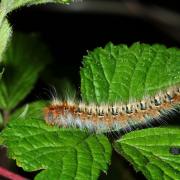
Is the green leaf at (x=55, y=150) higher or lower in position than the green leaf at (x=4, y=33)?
lower

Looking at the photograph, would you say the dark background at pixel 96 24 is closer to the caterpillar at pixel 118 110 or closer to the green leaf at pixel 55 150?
the caterpillar at pixel 118 110

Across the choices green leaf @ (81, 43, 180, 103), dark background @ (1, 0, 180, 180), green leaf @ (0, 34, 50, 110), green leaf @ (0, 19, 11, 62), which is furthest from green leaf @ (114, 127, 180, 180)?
dark background @ (1, 0, 180, 180)

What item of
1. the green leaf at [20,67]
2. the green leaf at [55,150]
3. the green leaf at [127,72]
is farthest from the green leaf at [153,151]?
the green leaf at [20,67]

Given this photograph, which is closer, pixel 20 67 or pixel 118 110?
pixel 118 110

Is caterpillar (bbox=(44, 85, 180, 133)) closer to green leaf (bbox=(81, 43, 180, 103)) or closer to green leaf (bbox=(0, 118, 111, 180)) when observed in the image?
green leaf (bbox=(81, 43, 180, 103))

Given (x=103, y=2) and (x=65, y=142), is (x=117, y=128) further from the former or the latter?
(x=103, y=2)

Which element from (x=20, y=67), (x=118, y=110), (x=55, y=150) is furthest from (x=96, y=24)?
(x=55, y=150)

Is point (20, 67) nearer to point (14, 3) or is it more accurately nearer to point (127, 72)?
point (127, 72)
